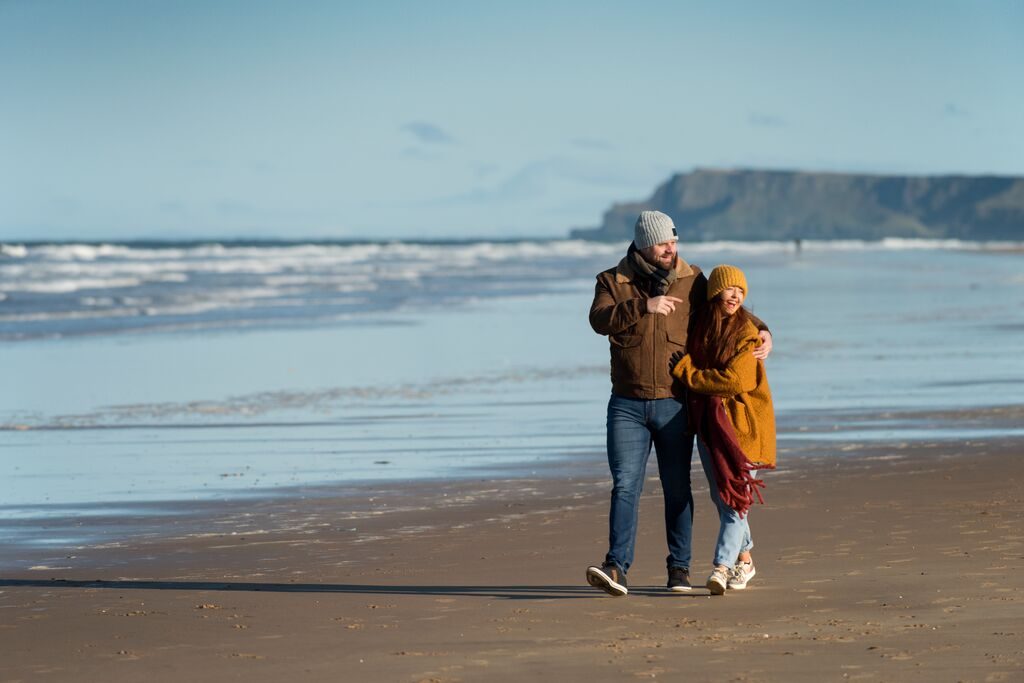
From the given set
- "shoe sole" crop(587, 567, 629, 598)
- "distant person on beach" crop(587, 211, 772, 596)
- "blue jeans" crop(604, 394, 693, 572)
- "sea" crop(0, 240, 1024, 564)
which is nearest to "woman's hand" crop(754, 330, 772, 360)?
"distant person on beach" crop(587, 211, 772, 596)

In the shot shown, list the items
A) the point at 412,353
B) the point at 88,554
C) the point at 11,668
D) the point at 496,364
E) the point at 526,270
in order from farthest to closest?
the point at 526,270, the point at 412,353, the point at 496,364, the point at 88,554, the point at 11,668

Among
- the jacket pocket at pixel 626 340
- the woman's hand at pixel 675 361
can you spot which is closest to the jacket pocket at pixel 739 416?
the woman's hand at pixel 675 361

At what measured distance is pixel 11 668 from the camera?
5.37 meters

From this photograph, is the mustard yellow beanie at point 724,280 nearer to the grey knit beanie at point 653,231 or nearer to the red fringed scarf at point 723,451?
the grey knit beanie at point 653,231

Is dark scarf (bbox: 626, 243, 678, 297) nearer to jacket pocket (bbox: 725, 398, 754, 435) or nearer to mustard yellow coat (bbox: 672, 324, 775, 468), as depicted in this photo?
mustard yellow coat (bbox: 672, 324, 775, 468)

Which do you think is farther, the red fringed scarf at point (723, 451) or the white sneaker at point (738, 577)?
the white sneaker at point (738, 577)

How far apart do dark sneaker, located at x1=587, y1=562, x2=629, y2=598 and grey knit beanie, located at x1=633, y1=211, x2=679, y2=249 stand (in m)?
1.35

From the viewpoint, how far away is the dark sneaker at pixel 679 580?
6.36 meters

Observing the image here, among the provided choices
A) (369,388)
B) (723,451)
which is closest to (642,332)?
(723,451)

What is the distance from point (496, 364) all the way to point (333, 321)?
9549 millimetres

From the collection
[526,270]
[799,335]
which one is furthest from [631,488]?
[526,270]

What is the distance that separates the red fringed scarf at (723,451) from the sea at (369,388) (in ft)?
12.2

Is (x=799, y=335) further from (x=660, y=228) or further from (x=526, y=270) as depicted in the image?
(x=526, y=270)

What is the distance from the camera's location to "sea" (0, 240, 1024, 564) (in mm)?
10320
